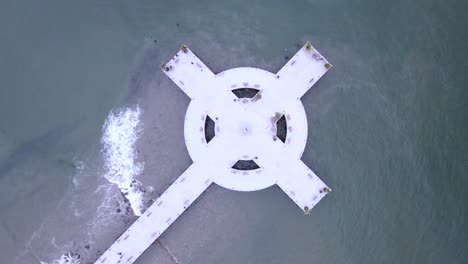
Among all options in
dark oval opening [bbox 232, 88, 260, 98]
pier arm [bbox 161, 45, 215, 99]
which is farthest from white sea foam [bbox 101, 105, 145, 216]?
dark oval opening [bbox 232, 88, 260, 98]

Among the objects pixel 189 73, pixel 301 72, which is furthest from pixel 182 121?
pixel 301 72

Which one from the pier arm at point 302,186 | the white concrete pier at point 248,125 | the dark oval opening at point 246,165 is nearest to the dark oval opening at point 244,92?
the white concrete pier at point 248,125

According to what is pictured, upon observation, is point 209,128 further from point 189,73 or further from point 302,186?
point 302,186

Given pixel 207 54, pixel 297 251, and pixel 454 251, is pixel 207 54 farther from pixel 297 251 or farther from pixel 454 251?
pixel 454 251

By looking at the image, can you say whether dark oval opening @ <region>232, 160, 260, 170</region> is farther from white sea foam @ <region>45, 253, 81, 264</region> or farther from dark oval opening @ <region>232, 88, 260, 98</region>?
white sea foam @ <region>45, 253, 81, 264</region>

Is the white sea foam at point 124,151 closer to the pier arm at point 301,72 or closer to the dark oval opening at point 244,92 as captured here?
the dark oval opening at point 244,92
